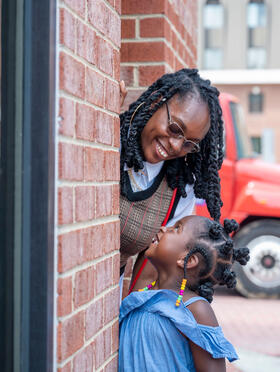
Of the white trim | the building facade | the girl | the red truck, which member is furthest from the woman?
the building facade

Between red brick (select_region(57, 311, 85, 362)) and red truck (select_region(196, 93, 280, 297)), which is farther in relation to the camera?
red truck (select_region(196, 93, 280, 297))

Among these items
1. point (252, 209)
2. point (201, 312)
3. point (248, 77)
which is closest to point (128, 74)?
point (201, 312)

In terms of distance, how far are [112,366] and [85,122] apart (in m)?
0.94

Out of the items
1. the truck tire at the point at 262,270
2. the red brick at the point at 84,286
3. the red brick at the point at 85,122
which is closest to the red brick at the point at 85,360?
the red brick at the point at 84,286

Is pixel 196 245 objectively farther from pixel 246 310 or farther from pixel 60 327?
pixel 246 310

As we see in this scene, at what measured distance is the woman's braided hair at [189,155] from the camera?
2.41 meters

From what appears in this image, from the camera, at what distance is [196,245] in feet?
7.53

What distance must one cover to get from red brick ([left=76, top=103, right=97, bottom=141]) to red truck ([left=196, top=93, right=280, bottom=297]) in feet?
15.1

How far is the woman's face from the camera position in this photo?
90.8 inches

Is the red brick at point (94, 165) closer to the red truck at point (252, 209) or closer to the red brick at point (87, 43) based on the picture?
the red brick at point (87, 43)

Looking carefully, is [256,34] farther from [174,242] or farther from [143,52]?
[174,242]

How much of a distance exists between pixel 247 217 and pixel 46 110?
5545 millimetres

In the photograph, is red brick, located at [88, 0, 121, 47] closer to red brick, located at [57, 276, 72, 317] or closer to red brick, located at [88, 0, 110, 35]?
red brick, located at [88, 0, 110, 35]

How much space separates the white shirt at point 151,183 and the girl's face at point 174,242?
10.6 inches
